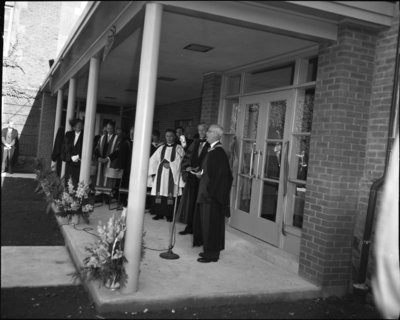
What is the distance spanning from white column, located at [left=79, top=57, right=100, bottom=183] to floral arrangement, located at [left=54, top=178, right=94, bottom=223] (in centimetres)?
33

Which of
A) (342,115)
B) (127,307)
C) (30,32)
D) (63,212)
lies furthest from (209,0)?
(30,32)

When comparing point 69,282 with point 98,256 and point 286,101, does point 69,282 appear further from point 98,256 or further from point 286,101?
point 286,101

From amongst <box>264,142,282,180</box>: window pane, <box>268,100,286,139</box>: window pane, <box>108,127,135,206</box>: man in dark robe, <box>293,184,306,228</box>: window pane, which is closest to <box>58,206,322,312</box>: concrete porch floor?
<box>293,184,306,228</box>: window pane

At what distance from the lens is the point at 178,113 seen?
44.8 feet

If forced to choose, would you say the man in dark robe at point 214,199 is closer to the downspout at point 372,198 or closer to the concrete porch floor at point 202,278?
the concrete porch floor at point 202,278

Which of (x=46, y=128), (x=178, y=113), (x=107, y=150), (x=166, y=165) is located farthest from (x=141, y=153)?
(x=46, y=128)

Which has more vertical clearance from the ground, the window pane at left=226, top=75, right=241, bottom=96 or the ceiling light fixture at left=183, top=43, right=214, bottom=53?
→ the ceiling light fixture at left=183, top=43, right=214, bottom=53

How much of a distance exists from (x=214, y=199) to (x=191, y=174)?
1.47 m

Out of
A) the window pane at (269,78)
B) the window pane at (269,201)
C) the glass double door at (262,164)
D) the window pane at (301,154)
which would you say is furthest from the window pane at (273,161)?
the window pane at (269,78)

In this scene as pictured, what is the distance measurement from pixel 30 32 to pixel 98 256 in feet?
45.3

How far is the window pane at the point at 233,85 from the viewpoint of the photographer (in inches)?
300

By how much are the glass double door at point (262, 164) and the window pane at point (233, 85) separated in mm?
438

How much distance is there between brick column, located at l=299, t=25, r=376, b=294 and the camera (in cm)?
473

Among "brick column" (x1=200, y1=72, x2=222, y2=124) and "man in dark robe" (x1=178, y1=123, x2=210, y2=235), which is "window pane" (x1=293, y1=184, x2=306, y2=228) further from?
"brick column" (x1=200, y1=72, x2=222, y2=124)
